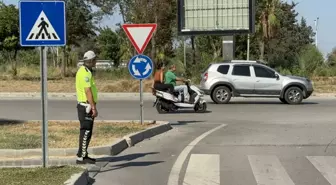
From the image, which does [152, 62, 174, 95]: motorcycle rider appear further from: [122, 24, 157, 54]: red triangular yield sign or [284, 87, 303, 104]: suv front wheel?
[284, 87, 303, 104]: suv front wheel

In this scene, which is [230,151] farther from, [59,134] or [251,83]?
[251,83]

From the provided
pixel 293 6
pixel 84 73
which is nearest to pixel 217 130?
pixel 84 73

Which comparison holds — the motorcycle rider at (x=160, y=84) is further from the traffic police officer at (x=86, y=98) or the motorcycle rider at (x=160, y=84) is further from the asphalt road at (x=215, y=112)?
the traffic police officer at (x=86, y=98)

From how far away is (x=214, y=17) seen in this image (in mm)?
33344

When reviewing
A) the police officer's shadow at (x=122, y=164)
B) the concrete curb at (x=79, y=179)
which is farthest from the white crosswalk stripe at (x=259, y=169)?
the concrete curb at (x=79, y=179)

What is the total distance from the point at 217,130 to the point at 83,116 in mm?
6376

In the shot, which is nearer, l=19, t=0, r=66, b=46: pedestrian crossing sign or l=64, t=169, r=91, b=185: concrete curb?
l=64, t=169, r=91, b=185: concrete curb

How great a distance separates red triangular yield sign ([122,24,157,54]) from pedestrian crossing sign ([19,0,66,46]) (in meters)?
6.33

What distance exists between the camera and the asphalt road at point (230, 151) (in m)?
8.91

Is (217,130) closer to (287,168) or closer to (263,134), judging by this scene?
(263,134)

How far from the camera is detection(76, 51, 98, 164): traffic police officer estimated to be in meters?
9.48

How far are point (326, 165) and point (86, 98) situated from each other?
14.0ft

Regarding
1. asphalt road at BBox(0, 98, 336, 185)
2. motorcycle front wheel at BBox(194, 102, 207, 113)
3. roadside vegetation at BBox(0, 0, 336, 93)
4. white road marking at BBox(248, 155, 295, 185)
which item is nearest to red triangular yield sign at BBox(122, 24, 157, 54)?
asphalt road at BBox(0, 98, 336, 185)

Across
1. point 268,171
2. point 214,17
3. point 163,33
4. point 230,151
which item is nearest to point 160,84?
point 230,151
